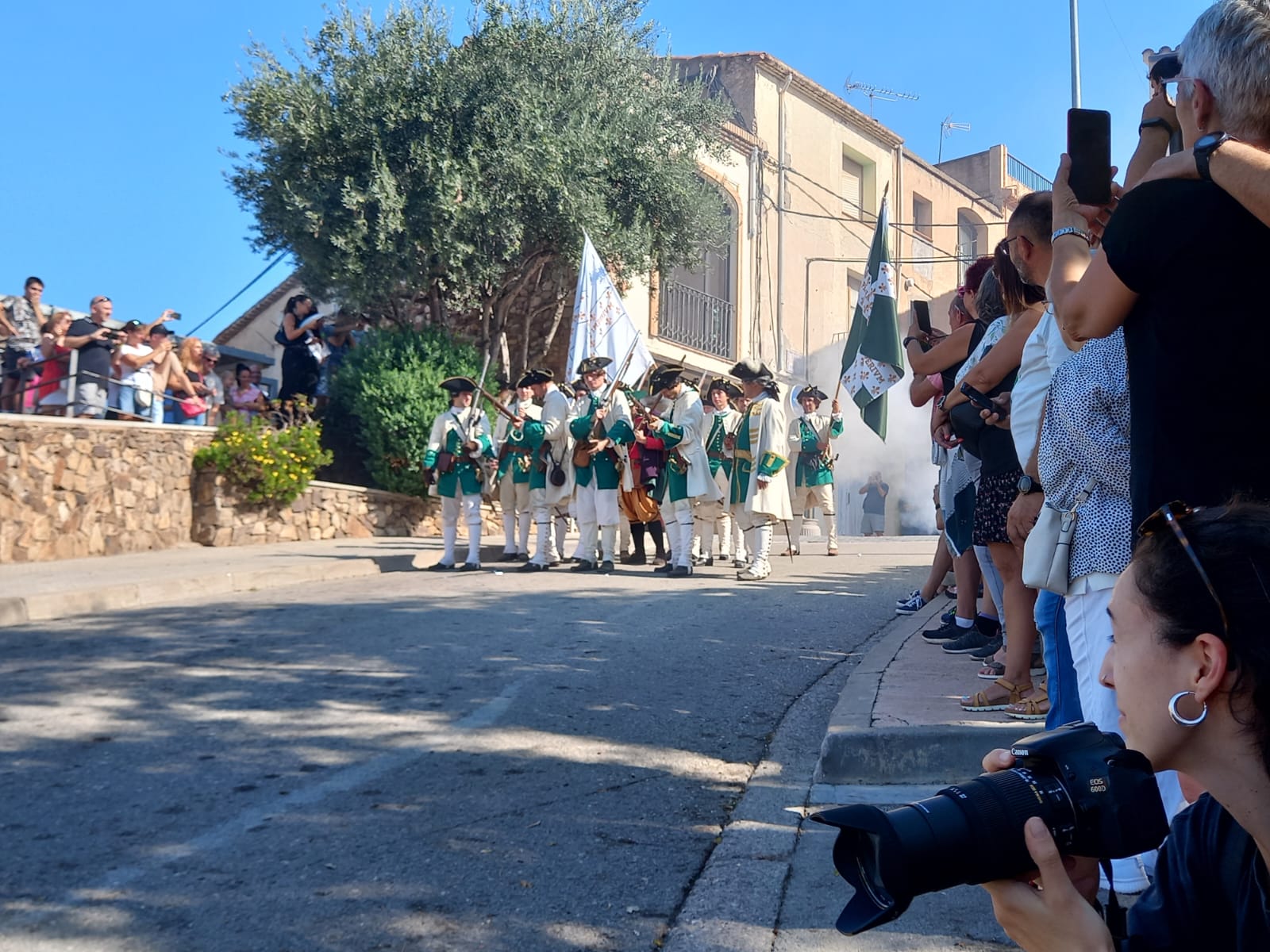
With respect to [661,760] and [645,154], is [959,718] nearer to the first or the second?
[661,760]

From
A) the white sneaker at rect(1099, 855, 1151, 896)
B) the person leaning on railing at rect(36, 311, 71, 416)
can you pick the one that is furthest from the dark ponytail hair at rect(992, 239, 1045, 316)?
the person leaning on railing at rect(36, 311, 71, 416)

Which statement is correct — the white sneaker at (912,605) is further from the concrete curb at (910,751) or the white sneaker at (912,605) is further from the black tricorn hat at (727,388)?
the black tricorn hat at (727,388)

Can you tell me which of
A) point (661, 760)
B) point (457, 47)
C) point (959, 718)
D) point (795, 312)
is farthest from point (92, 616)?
point (795, 312)

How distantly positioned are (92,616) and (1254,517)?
8661 mm

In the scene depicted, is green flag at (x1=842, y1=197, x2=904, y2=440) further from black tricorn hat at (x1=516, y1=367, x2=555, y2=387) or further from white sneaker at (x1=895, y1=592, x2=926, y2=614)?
black tricorn hat at (x1=516, y1=367, x2=555, y2=387)

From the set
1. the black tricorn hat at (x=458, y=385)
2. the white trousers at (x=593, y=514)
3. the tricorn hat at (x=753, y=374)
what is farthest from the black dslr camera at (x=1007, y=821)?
the black tricorn hat at (x=458, y=385)

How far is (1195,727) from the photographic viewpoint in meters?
1.55

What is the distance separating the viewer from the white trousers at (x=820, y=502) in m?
15.2

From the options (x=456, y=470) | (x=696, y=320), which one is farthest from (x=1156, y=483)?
(x=696, y=320)

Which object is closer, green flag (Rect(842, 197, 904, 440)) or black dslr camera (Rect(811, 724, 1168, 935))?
black dslr camera (Rect(811, 724, 1168, 935))

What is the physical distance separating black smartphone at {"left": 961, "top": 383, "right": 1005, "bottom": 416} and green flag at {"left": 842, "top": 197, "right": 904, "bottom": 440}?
6.94m

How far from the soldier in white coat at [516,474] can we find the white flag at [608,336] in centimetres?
63

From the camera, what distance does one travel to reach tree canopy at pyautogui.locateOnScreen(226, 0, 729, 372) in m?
16.8

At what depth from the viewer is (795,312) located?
2617 centimetres
